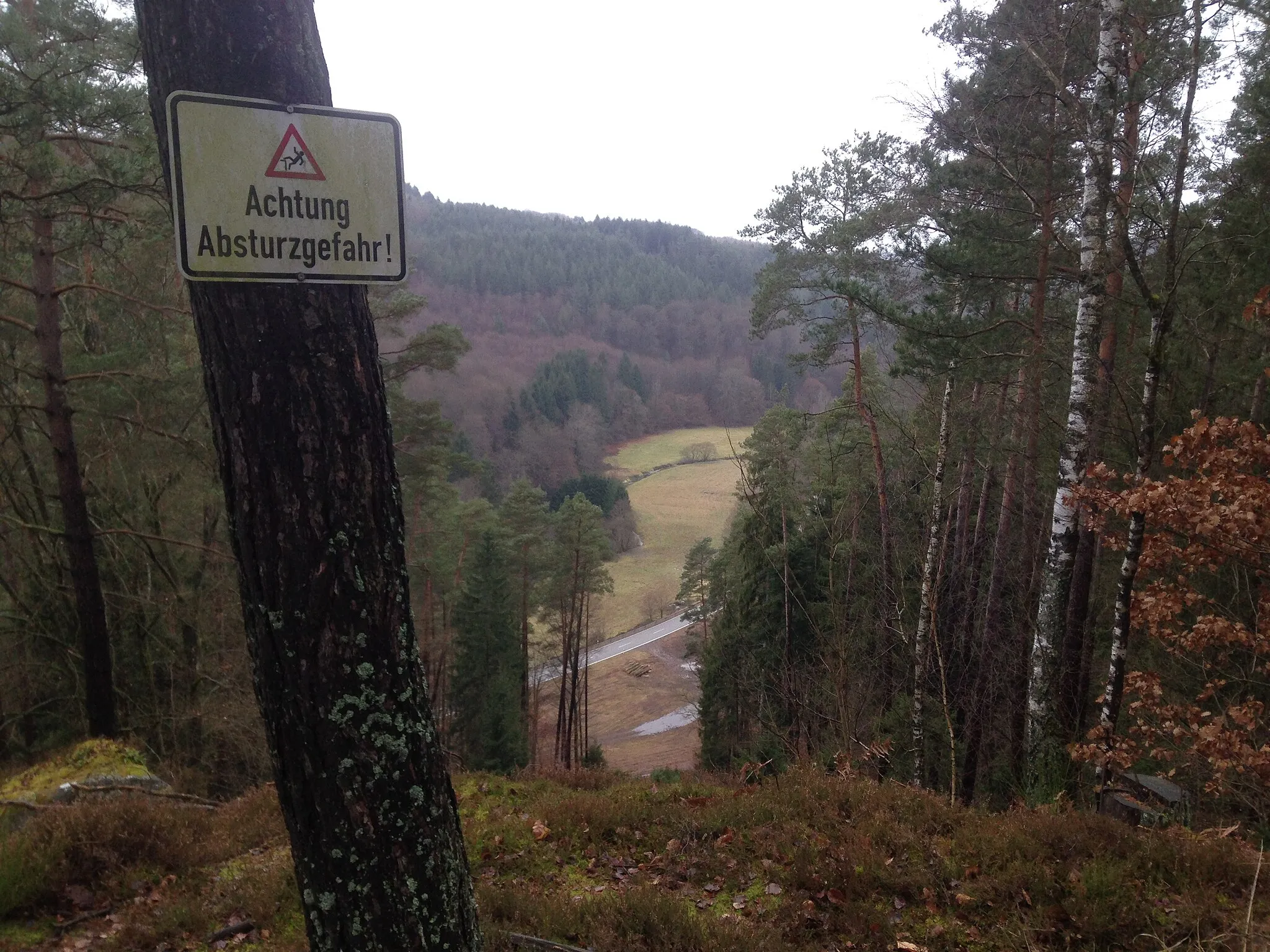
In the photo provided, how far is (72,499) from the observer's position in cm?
788

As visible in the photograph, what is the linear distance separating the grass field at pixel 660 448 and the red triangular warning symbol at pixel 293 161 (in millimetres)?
53398

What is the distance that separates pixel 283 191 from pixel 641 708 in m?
32.1

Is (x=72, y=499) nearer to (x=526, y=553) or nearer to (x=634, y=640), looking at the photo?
(x=526, y=553)

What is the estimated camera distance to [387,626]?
1.82m

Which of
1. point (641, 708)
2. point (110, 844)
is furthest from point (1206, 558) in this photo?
point (641, 708)

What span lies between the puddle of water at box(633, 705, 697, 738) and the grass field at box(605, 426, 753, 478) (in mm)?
25373

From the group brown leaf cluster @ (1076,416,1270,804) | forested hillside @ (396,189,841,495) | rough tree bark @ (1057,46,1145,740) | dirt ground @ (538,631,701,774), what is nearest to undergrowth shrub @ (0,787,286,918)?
brown leaf cluster @ (1076,416,1270,804)

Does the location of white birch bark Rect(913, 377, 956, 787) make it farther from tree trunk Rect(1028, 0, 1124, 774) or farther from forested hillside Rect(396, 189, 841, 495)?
forested hillside Rect(396, 189, 841, 495)

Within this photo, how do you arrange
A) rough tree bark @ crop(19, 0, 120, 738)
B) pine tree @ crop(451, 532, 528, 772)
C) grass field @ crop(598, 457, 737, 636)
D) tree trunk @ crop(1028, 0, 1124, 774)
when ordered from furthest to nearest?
grass field @ crop(598, 457, 737, 636), pine tree @ crop(451, 532, 528, 772), rough tree bark @ crop(19, 0, 120, 738), tree trunk @ crop(1028, 0, 1124, 774)

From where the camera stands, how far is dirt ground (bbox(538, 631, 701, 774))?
2758cm

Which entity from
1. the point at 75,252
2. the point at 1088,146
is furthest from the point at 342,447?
the point at 75,252

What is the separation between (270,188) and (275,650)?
3.55 feet

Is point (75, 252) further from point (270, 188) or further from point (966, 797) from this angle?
point (966, 797)

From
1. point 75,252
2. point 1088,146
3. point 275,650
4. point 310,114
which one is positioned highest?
point 1088,146
